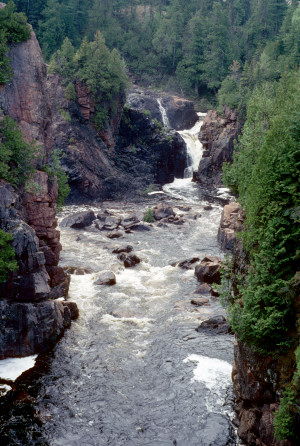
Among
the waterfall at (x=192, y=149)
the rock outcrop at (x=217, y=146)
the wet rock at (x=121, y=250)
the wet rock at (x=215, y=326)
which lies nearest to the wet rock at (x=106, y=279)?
the wet rock at (x=121, y=250)

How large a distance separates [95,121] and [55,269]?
4100 centimetres

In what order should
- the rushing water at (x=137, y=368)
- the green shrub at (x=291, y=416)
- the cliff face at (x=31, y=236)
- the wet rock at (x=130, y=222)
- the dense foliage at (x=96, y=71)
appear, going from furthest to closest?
the dense foliage at (x=96, y=71) → the wet rock at (x=130, y=222) → the cliff face at (x=31, y=236) → the rushing water at (x=137, y=368) → the green shrub at (x=291, y=416)

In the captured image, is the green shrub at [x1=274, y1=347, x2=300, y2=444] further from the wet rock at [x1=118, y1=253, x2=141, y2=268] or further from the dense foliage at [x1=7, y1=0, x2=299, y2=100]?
the dense foliage at [x1=7, y1=0, x2=299, y2=100]

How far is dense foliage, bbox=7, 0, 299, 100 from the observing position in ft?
313

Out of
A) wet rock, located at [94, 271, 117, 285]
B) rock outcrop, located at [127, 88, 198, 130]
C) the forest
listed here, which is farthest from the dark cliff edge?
rock outcrop, located at [127, 88, 198, 130]

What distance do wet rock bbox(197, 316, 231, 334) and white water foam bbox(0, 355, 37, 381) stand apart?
37.1ft

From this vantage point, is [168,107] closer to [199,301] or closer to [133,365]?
Answer: [199,301]

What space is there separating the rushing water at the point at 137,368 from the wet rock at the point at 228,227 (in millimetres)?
7066

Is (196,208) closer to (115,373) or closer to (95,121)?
(95,121)

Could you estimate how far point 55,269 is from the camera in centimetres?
3108

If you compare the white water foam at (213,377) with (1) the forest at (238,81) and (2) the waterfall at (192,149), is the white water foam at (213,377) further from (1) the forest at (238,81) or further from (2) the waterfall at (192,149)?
(2) the waterfall at (192,149)

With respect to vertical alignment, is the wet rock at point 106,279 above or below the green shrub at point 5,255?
below

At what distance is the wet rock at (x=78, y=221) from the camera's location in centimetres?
4894

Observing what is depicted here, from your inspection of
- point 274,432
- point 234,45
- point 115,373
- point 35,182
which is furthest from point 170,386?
point 234,45
